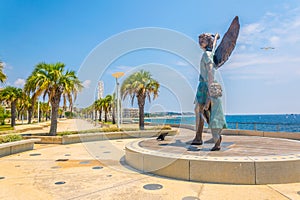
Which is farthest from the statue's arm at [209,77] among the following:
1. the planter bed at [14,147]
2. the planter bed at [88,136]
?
the planter bed at [14,147]

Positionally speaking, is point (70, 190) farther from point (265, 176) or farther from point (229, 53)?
point (229, 53)

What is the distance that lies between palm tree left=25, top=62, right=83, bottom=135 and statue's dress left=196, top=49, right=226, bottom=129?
10093mm

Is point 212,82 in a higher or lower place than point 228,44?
lower

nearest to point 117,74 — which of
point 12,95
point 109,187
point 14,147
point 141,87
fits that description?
point 141,87

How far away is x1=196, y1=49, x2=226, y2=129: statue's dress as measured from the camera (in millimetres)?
6199

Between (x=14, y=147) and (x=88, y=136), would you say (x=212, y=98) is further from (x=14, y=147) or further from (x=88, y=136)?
(x=88, y=136)

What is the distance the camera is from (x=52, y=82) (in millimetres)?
14109

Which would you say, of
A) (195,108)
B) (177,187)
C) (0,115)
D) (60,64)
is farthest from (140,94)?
(0,115)

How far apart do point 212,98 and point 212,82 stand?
483mm

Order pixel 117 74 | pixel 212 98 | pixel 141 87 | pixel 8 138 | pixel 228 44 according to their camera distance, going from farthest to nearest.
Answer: pixel 141 87 → pixel 117 74 → pixel 8 138 → pixel 228 44 → pixel 212 98

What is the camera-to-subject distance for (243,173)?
4.94 m

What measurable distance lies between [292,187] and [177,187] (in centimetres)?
250

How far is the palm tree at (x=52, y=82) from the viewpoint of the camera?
539 inches

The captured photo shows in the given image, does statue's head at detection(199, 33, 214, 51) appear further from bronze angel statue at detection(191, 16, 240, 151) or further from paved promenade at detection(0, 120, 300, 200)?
paved promenade at detection(0, 120, 300, 200)
